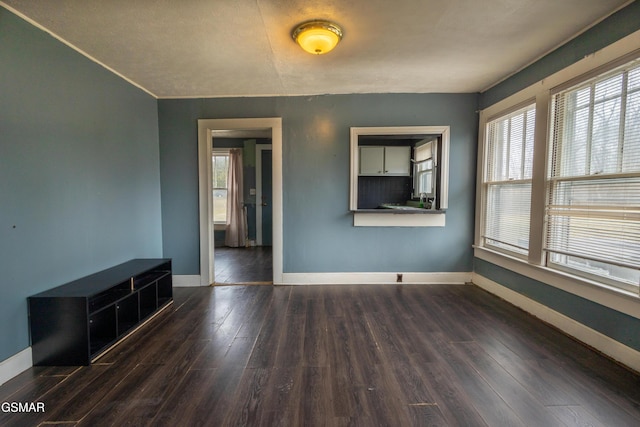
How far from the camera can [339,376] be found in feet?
5.39

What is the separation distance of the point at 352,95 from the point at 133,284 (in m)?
3.14

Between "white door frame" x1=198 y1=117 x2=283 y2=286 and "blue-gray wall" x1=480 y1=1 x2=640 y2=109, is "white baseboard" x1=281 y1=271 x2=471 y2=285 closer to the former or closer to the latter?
"white door frame" x1=198 y1=117 x2=283 y2=286

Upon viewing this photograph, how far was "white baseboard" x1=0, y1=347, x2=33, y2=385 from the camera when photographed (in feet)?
5.25

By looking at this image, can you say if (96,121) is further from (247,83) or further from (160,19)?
(247,83)

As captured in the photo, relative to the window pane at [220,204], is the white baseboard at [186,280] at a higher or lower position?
lower

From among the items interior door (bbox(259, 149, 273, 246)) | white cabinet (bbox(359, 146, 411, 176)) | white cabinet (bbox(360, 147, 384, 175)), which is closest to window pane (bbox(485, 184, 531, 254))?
white cabinet (bbox(359, 146, 411, 176))

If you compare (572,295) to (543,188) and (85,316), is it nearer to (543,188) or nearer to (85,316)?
(543,188)

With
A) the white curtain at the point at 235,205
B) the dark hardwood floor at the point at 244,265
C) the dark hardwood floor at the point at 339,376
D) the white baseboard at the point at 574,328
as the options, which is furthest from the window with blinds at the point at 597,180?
the white curtain at the point at 235,205

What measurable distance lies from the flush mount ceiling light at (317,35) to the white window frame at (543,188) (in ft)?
6.27

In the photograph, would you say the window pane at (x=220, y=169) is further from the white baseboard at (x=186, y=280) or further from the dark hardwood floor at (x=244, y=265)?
the white baseboard at (x=186, y=280)

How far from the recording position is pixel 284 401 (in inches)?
56.9

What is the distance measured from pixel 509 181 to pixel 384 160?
1926 millimetres

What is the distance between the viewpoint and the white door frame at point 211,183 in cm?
327

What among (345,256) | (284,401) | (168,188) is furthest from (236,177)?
(284,401)
